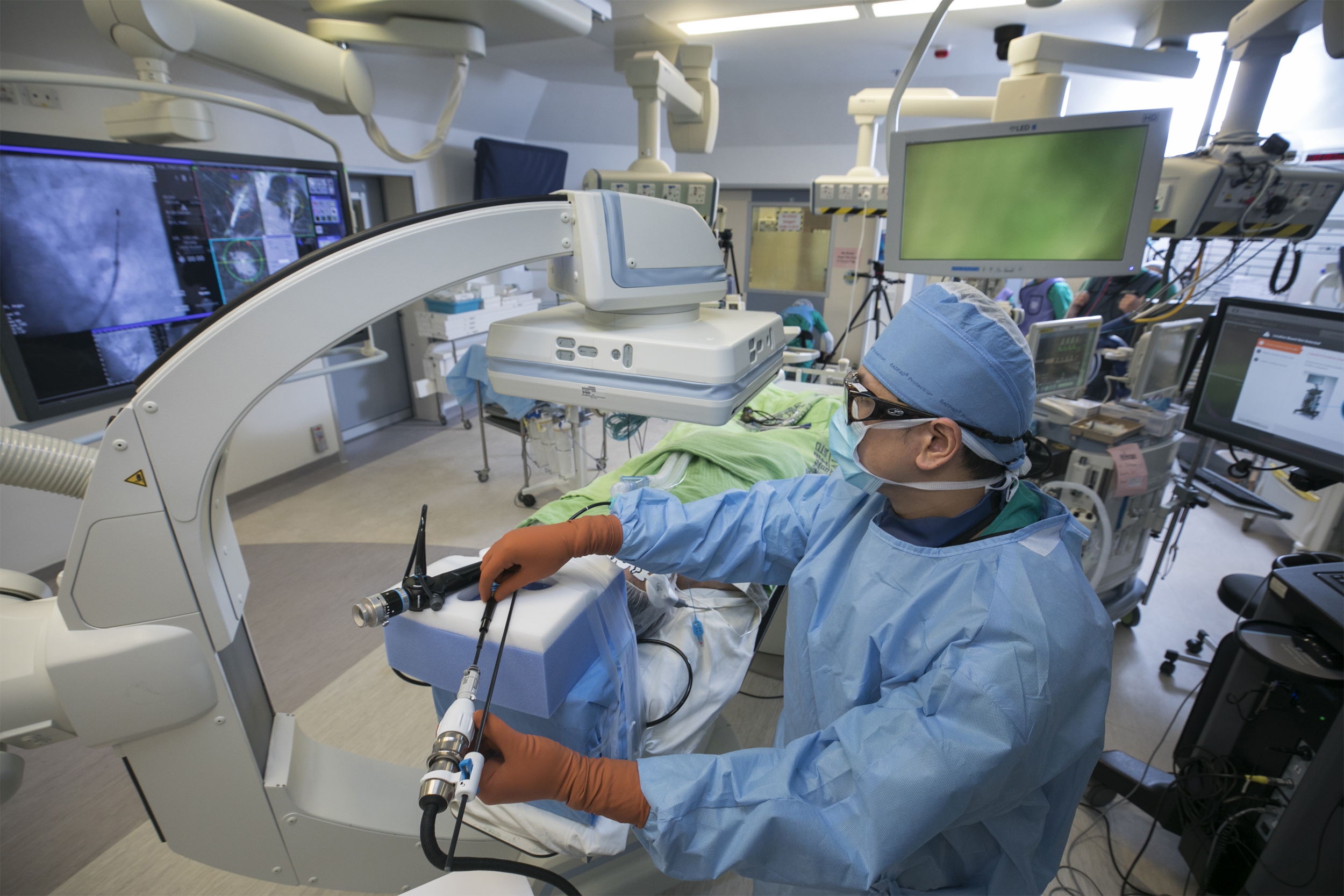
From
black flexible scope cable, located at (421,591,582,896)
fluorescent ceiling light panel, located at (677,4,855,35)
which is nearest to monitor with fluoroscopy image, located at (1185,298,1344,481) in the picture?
black flexible scope cable, located at (421,591,582,896)

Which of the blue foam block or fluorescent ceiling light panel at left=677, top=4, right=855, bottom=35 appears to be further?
fluorescent ceiling light panel at left=677, top=4, right=855, bottom=35

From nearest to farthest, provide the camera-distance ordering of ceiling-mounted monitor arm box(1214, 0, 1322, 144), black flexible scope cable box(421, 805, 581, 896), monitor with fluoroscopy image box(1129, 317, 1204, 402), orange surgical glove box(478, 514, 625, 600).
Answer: black flexible scope cable box(421, 805, 581, 896) < orange surgical glove box(478, 514, 625, 600) < ceiling-mounted monitor arm box(1214, 0, 1322, 144) < monitor with fluoroscopy image box(1129, 317, 1204, 402)

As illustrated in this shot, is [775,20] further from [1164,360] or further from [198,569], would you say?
[198,569]

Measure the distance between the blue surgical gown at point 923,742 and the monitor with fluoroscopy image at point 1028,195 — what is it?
1308mm

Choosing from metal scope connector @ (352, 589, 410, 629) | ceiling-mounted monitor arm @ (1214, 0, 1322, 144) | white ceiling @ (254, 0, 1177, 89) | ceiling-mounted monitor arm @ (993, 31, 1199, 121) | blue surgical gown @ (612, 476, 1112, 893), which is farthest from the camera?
white ceiling @ (254, 0, 1177, 89)

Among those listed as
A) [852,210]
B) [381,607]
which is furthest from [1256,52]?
[381,607]

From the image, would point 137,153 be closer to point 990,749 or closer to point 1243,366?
point 990,749

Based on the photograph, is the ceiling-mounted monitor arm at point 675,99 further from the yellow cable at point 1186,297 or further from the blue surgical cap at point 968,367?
the yellow cable at point 1186,297

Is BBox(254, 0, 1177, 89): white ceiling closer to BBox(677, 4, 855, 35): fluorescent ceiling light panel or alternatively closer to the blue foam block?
BBox(677, 4, 855, 35): fluorescent ceiling light panel

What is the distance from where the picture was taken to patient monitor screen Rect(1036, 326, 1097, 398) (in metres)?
2.21

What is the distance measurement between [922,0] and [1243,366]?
251 centimetres

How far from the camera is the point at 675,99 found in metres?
3.02

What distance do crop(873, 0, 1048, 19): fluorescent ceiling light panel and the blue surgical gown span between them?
3.43 metres

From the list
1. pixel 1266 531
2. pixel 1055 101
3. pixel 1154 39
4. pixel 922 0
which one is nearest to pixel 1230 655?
pixel 1055 101
